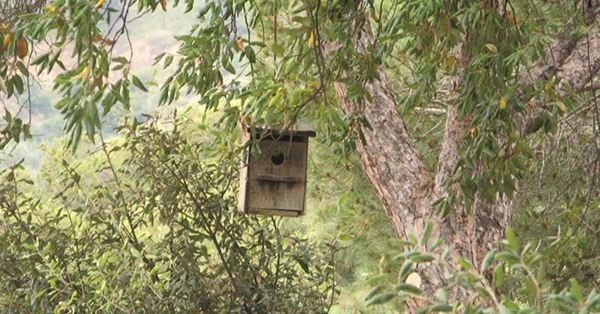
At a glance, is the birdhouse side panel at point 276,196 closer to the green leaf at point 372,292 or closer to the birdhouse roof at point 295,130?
the birdhouse roof at point 295,130

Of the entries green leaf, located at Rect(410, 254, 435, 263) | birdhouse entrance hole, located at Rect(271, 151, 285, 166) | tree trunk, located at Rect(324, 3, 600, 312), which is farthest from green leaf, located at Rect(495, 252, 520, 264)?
tree trunk, located at Rect(324, 3, 600, 312)

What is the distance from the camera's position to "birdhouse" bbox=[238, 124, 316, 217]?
3975 millimetres

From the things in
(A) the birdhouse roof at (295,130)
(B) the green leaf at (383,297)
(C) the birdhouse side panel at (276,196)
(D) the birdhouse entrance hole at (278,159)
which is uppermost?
(A) the birdhouse roof at (295,130)

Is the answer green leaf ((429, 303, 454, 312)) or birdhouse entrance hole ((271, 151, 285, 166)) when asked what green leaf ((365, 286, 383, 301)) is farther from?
birdhouse entrance hole ((271, 151, 285, 166))

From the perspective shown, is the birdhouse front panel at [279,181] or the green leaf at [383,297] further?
the birdhouse front panel at [279,181]

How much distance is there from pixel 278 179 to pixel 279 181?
0.01 meters

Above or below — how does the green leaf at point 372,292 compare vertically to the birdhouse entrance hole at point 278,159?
below

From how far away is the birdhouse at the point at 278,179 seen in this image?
3975 mm

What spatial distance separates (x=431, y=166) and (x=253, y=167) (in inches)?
131

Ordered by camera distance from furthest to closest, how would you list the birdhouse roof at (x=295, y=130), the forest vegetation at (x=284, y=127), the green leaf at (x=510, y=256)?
the birdhouse roof at (x=295, y=130), the forest vegetation at (x=284, y=127), the green leaf at (x=510, y=256)

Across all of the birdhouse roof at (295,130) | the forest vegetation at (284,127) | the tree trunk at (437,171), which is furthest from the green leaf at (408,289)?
the tree trunk at (437,171)

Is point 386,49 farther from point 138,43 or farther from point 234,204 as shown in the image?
point 138,43

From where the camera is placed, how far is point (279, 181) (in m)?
4.03

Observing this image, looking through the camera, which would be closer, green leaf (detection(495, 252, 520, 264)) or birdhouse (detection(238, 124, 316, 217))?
green leaf (detection(495, 252, 520, 264))
